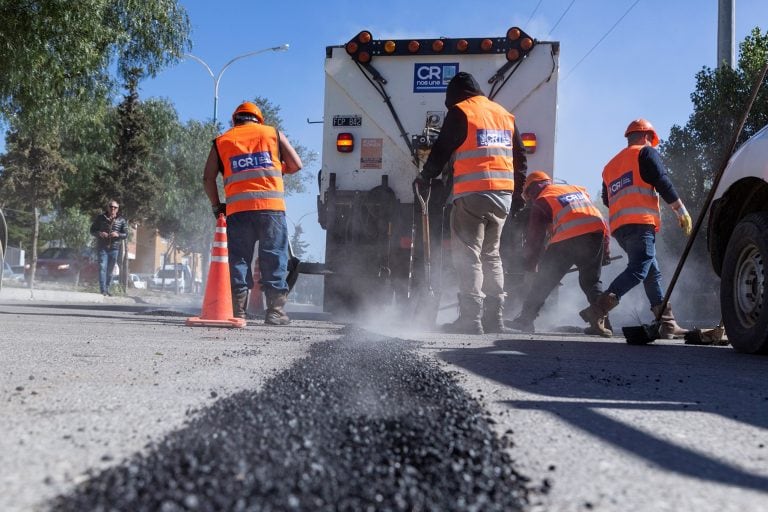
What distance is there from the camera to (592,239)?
7.40m

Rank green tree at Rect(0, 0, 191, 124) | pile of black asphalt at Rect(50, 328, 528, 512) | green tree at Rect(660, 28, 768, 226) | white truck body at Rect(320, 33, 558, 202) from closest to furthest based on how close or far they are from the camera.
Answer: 1. pile of black asphalt at Rect(50, 328, 528, 512)
2. white truck body at Rect(320, 33, 558, 202)
3. green tree at Rect(0, 0, 191, 124)
4. green tree at Rect(660, 28, 768, 226)


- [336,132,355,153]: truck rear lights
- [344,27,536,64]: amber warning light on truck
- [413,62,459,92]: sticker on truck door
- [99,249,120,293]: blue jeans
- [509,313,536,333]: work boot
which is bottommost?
[509,313,536,333]: work boot

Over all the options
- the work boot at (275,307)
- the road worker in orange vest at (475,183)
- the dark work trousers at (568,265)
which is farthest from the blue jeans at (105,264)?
the road worker in orange vest at (475,183)

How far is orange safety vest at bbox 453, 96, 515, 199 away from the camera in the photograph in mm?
6363

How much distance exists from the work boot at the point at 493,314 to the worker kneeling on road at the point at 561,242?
0.92m

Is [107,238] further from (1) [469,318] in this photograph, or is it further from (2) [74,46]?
(1) [469,318]

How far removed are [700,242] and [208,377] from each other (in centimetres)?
1195

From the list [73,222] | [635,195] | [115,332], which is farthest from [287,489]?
[73,222]

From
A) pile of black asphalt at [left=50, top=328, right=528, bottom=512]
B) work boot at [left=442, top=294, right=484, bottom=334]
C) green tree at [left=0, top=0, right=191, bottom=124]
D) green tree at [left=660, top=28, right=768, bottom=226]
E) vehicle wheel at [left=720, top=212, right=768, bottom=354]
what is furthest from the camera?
green tree at [left=660, top=28, right=768, bottom=226]

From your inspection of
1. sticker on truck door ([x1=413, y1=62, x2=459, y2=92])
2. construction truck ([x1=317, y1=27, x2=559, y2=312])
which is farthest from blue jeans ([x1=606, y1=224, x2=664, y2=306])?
sticker on truck door ([x1=413, y1=62, x2=459, y2=92])

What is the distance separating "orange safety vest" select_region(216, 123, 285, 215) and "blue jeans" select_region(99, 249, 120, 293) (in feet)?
29.7

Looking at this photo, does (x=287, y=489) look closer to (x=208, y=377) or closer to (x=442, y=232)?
(x=208, y=377)

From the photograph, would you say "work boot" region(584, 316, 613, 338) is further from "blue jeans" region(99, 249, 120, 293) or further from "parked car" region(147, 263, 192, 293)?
"parked car" region(147, 263, 192, 293)

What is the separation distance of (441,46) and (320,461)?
270 inches
